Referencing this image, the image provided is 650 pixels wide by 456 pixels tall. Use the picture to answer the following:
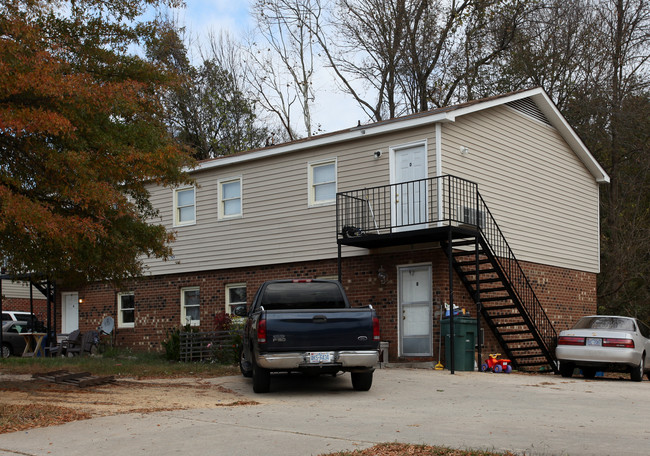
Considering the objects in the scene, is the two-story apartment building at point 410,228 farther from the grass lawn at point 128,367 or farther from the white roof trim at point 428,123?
the grass lawn at point 128,367

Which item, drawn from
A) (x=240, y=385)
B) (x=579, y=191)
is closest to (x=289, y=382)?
(x=240, y=385)

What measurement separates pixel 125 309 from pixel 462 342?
A: 12.5 m

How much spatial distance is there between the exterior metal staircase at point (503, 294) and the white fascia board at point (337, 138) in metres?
2.24

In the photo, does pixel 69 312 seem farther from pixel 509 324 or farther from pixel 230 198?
pixel 509 324

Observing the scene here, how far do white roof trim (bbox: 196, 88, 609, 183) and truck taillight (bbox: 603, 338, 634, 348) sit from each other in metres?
6.04

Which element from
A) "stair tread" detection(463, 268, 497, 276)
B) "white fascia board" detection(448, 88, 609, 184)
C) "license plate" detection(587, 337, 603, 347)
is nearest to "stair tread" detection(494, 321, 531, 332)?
"stair tread" detection(463, 268, 497, 276)

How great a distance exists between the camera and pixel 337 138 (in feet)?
65.5

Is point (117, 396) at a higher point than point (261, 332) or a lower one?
lower

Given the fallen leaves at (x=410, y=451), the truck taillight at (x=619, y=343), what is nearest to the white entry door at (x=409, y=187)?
the truck taillight at (x=619, y=343)

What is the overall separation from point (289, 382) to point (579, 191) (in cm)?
1342

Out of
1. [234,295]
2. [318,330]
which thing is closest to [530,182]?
[234,295]

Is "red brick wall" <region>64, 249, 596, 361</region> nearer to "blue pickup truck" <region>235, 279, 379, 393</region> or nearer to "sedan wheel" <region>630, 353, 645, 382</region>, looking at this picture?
"sedan wheel" <region>630, 353, 645, 382</region>

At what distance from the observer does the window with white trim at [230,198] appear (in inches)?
888

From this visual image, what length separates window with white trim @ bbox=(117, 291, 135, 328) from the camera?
25.2 meters
